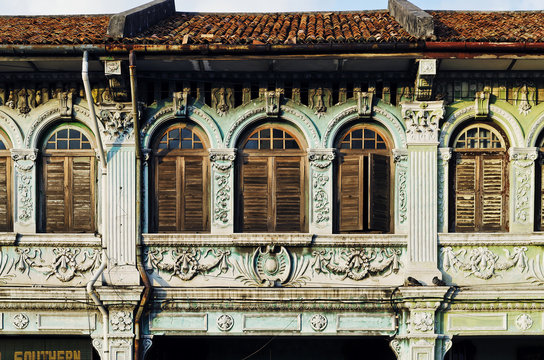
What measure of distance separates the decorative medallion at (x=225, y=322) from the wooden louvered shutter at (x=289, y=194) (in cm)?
178

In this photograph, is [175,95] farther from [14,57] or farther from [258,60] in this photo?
[14,57]

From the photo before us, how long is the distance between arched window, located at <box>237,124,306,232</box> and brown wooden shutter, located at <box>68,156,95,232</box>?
2693 millimetres

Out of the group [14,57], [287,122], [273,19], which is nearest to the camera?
[14,57]

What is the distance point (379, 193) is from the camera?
14219 millimetres

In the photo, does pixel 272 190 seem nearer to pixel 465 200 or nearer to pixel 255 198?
pixel 255 198

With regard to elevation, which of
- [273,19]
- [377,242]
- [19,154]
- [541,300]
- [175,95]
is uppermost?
[273,19]

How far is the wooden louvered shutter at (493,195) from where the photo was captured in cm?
1429

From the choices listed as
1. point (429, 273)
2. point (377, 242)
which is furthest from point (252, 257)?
point (429, 273)

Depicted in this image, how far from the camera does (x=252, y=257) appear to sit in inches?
554

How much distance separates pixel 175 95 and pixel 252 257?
322 centimetres

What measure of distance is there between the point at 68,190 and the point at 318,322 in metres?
5.09

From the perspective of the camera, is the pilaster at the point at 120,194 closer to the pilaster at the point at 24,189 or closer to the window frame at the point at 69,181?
the window frame at the point at 69,181

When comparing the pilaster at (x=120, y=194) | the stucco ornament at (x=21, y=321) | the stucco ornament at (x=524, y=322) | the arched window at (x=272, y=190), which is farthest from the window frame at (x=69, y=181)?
the stucco ornament at (x=524, y=322)

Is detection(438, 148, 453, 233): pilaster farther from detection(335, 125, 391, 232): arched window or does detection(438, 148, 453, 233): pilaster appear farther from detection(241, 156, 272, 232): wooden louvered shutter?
detection(241, 156, 272, 232): wooden louvered shutter
